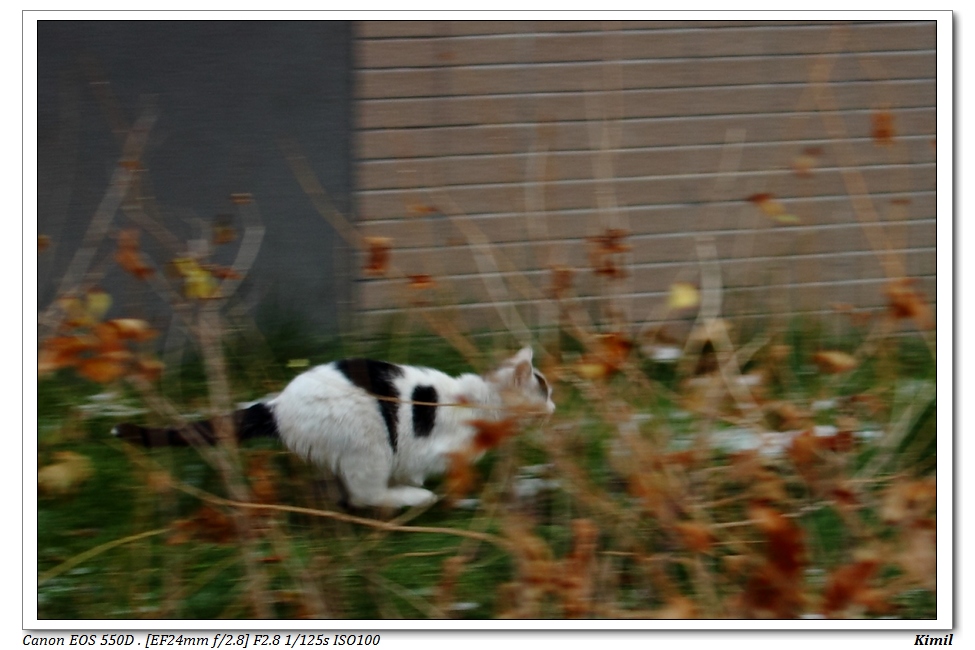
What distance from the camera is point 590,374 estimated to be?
2.91m

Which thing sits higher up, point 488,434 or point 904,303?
point 904,303

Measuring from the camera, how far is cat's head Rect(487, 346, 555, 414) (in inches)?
127

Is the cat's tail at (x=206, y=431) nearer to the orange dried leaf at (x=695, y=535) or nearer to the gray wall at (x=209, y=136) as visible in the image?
the gray wall at (x=209, y=136)

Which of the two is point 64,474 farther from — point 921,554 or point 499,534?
point 921,554

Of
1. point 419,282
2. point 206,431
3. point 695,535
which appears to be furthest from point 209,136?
point 695,535

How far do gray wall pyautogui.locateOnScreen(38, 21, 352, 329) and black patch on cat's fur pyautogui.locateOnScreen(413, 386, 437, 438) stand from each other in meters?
1.01

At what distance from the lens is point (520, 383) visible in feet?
10.7

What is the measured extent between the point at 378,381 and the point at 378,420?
0.13 metres

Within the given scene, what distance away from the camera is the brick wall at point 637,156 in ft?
13.1

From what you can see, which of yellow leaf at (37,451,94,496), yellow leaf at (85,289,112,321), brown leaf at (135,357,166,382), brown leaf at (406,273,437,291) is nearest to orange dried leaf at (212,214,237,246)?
yellow leaf at (85,289,112,321)

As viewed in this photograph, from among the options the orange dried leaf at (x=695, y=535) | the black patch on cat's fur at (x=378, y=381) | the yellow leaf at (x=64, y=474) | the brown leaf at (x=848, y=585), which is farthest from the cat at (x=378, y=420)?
the brown leaf at (x=848, y=585)
